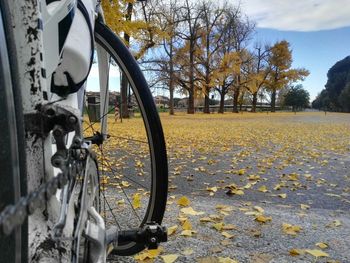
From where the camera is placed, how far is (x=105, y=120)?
76.5 inches

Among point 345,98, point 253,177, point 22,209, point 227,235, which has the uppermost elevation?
point 22,209

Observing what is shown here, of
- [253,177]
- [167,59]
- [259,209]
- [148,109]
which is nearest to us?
[148,109]

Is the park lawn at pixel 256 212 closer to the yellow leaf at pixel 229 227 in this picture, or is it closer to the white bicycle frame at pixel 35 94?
the yellow leaf at pixel 229 227

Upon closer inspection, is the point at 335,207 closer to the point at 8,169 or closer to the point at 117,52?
the point at 117,52

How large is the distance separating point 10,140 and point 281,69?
48.4m

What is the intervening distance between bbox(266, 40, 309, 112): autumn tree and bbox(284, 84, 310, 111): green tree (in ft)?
44.9

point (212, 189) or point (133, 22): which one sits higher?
point (133, 22)

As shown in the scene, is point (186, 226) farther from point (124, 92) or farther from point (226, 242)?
point (124, 92)

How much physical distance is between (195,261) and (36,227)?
1.36 metres

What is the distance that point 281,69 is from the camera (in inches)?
1842

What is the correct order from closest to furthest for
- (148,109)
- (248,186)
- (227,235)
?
(148,109), (227,235), (248,186)

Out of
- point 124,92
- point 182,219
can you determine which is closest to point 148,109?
point 124,92

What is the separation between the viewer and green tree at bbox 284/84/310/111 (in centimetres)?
6097

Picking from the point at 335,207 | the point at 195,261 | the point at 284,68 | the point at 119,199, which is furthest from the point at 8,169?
the point at 284,68
